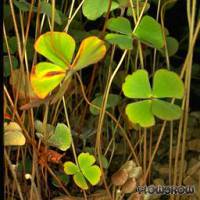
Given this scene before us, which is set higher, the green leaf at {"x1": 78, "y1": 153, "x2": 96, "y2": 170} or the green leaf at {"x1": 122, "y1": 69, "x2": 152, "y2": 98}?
the green leaf at {"x1": 122, "y1": 69, "x2": 152, "y2": 98}

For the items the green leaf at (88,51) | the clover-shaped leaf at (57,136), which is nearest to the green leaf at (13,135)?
the clover-shaped leaf at (57,136)

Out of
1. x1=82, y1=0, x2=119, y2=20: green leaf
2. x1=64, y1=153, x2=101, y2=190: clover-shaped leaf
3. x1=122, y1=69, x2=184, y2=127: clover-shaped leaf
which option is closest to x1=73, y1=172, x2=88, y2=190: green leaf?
x1=64, y1=153, x2=101, y2=190: clover-shaped leaf

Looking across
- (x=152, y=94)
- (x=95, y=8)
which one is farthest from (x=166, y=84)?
→ (x=95, y=8)

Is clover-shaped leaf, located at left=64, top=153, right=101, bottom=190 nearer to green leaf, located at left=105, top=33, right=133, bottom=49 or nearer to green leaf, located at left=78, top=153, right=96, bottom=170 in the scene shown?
green leaf, located at left=78, top=153, right=96, bottom=170

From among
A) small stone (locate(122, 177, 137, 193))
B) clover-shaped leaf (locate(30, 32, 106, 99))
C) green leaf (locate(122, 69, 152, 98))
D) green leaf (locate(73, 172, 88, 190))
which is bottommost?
small stone (locate(122, 177, 137, 193))

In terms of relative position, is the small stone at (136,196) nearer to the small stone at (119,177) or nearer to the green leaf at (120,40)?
the small stone at (119,177)

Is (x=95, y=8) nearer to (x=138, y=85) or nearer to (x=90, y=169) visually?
(x=138, y=85)

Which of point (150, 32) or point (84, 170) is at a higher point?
point (150, 32)
